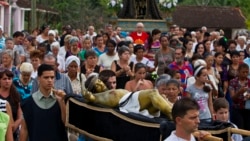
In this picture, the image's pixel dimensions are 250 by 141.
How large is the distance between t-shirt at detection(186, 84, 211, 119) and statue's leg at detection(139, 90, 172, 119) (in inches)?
134

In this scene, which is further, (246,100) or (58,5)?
(58,5)

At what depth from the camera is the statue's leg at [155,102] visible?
8625mm

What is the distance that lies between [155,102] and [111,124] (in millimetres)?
603

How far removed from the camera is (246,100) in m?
13.8

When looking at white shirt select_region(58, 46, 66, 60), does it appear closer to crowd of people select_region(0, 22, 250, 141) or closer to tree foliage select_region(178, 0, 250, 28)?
crowd of people select_region(0, 22, 250, 141)

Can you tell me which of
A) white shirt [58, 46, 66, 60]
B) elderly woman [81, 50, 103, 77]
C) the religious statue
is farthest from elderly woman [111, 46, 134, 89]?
the religious statue

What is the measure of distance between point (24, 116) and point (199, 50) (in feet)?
31.2

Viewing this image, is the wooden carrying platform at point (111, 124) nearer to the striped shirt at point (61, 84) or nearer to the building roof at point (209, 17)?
the striped shirt at point (61, 84)

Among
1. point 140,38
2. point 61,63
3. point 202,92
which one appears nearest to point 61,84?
point 202,92

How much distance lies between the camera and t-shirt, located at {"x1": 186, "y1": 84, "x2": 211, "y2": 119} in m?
12.2

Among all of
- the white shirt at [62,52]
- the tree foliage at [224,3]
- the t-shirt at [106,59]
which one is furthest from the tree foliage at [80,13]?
the t-shirt at [106,59]

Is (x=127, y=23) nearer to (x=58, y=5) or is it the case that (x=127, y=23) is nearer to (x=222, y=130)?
(x=222, y=130)

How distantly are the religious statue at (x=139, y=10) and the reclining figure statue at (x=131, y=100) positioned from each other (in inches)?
846

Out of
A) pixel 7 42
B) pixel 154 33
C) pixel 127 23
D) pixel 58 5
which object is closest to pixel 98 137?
pixel 7 42
